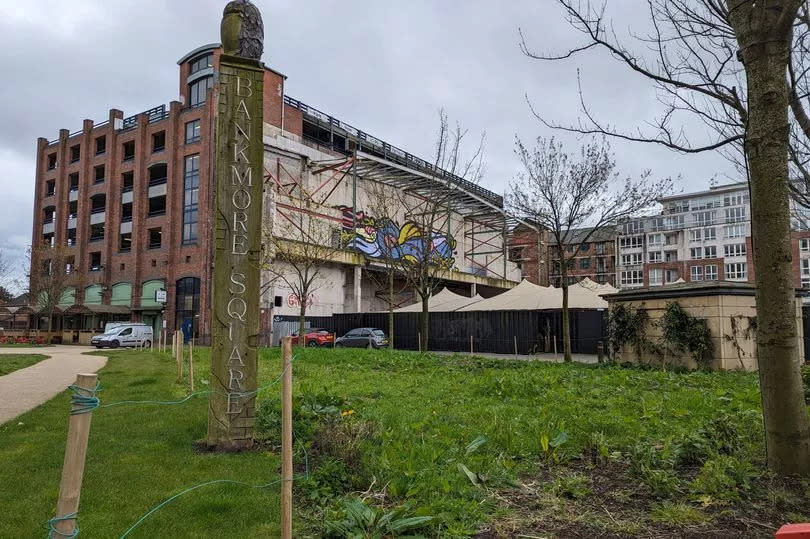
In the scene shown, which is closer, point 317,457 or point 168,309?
point 317,457

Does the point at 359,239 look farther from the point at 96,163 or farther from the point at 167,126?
the point at 96,163

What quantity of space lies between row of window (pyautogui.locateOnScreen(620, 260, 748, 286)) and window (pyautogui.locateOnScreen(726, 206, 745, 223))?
636cm

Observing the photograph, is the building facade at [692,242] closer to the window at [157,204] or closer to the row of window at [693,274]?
the row of window at [693,274]

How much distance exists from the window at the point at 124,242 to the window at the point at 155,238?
296 cm

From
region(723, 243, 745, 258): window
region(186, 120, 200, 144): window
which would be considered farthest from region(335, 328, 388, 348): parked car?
region(723, 243, 745, 258): window

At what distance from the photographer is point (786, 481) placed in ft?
13.7

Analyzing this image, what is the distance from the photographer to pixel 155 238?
45.3 m

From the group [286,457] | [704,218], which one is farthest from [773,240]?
[704,218]

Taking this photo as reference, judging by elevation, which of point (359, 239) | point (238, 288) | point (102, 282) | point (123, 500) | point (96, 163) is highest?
point (96, 163)

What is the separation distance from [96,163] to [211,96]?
15.9 m

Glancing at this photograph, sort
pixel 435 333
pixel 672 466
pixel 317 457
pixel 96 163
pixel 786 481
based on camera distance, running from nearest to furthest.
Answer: pixel 786 481
pixel 672 466
pixel 317 457
pixel 435 333
pixel 96 163

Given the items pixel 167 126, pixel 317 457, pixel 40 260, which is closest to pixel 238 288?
pixel 317 457

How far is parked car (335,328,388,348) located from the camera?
3070cm

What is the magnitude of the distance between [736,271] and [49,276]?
81.4m
